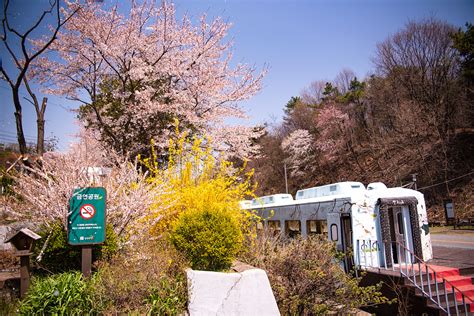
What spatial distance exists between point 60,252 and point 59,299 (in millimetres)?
1423

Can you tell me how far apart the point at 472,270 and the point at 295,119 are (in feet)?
124

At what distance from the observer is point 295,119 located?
4519 centimetres

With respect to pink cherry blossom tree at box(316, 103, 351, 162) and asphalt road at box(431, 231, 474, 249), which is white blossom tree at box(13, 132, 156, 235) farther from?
pink cherry blossom tree at box(316, 103, 351, 162)

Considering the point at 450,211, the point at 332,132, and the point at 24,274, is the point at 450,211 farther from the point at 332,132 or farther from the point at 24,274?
the point at 24,274

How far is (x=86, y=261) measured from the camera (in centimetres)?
566

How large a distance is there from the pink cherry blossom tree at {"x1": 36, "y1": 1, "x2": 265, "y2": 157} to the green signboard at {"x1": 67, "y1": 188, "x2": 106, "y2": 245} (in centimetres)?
512

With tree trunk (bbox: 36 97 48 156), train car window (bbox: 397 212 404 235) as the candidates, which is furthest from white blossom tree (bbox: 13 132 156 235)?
train car window (bbox: 397 212 404 235)

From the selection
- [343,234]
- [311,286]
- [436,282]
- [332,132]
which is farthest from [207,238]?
[332,132]

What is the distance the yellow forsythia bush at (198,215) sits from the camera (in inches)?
227

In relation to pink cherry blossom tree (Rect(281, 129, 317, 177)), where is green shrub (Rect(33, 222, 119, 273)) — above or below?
below

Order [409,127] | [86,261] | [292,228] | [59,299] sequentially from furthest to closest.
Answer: [409,127]
[292,228]
[86,261]
[59,299]

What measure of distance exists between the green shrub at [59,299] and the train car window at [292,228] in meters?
7.47

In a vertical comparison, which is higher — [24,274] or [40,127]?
[40,127]

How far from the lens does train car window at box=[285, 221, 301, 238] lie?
11211 millimetres
